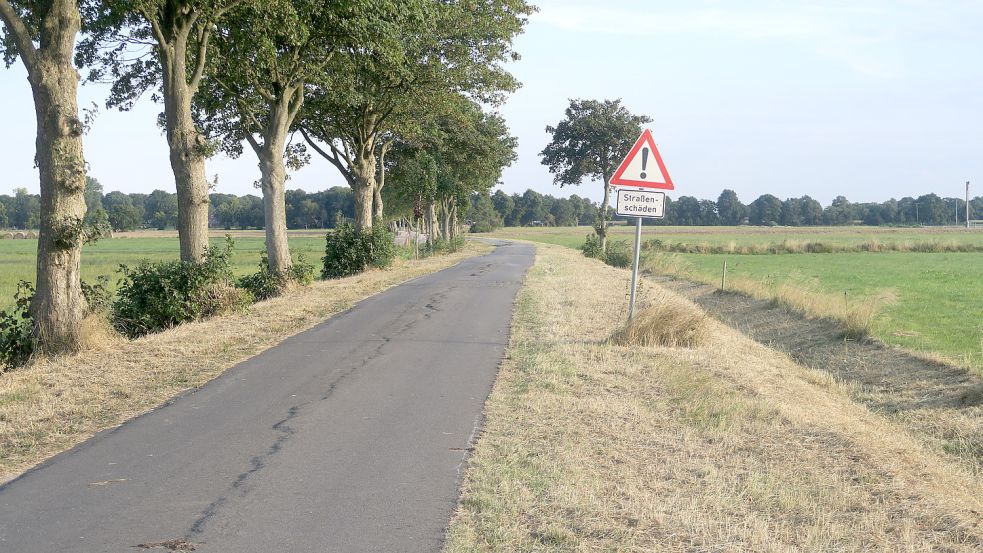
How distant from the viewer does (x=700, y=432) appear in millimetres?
6676

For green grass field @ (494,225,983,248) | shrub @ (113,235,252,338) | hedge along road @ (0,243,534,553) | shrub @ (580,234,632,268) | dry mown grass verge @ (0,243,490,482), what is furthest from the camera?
green grass field @ (494,225,983,248)

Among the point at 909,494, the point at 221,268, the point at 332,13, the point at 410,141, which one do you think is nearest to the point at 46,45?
the point at 221,268

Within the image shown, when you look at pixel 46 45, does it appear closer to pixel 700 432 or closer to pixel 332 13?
pixel 332 13

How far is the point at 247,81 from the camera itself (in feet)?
61.6

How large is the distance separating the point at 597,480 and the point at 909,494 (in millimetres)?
2072

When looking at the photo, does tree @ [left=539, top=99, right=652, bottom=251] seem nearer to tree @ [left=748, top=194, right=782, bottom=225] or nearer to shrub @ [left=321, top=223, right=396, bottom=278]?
shrub @ [left=321, top=223, right=396, bottom=278]

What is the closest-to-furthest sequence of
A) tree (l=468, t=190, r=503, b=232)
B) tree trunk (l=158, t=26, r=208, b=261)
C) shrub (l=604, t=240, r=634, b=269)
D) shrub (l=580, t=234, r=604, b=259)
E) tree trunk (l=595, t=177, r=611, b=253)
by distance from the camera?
tree trunk (l=158, t=26, r=208, b=261), shrub (l=604, t=240, r=634, b=269), shrub (l=580, t=234, r=604, b=259), tree trunk (l=595, t=177, r=611, b=253), tree (l=468, t=190, r=503, b=232)

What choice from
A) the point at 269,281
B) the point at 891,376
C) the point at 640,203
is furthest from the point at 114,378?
the point at 891,376

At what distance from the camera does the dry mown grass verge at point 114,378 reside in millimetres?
6570

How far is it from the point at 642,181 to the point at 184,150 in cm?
818

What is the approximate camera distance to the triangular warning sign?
421 inches

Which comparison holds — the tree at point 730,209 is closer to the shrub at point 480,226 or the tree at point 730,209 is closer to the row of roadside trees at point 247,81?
the shrub at point 480,226

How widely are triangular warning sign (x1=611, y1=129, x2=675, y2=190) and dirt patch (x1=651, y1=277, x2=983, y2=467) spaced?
4.14 metres

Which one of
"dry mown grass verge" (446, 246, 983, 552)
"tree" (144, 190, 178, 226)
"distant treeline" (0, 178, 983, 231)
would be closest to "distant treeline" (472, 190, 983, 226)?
"distant treeline" (0, 178, 983, 231)
